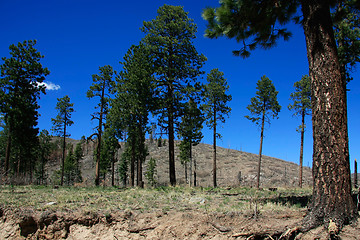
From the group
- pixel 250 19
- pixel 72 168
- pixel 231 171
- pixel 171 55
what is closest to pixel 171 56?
pixel 171 55

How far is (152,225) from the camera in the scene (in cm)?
631

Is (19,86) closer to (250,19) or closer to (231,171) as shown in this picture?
(250,19)

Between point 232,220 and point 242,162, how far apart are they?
179 feet

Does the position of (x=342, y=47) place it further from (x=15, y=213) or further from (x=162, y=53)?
(x=15, y=213)

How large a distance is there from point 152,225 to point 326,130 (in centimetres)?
463

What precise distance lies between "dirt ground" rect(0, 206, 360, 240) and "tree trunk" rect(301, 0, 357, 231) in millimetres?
346

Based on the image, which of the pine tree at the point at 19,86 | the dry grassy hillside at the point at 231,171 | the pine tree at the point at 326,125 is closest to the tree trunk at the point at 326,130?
the pine tree at the point at 326,125

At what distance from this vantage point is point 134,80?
60.8 feet

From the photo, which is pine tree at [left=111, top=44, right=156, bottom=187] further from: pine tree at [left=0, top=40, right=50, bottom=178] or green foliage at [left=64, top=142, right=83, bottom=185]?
green foliage at [left=64, top=142, right=83, bottom=185]

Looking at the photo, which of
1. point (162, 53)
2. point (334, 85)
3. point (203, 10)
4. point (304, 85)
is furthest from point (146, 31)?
point (304, 85)

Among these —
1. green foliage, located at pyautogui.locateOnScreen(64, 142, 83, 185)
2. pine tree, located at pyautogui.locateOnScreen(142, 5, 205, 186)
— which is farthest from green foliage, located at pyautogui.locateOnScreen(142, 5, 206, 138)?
green foliage, located at pyautogui.locateOnScreen(64, 142, 83, 185)

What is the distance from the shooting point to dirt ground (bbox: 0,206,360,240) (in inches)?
192

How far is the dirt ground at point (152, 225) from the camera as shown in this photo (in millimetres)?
4871

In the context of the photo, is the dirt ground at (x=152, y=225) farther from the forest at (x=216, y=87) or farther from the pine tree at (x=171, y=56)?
the pine tree at (x=171, y=56)
